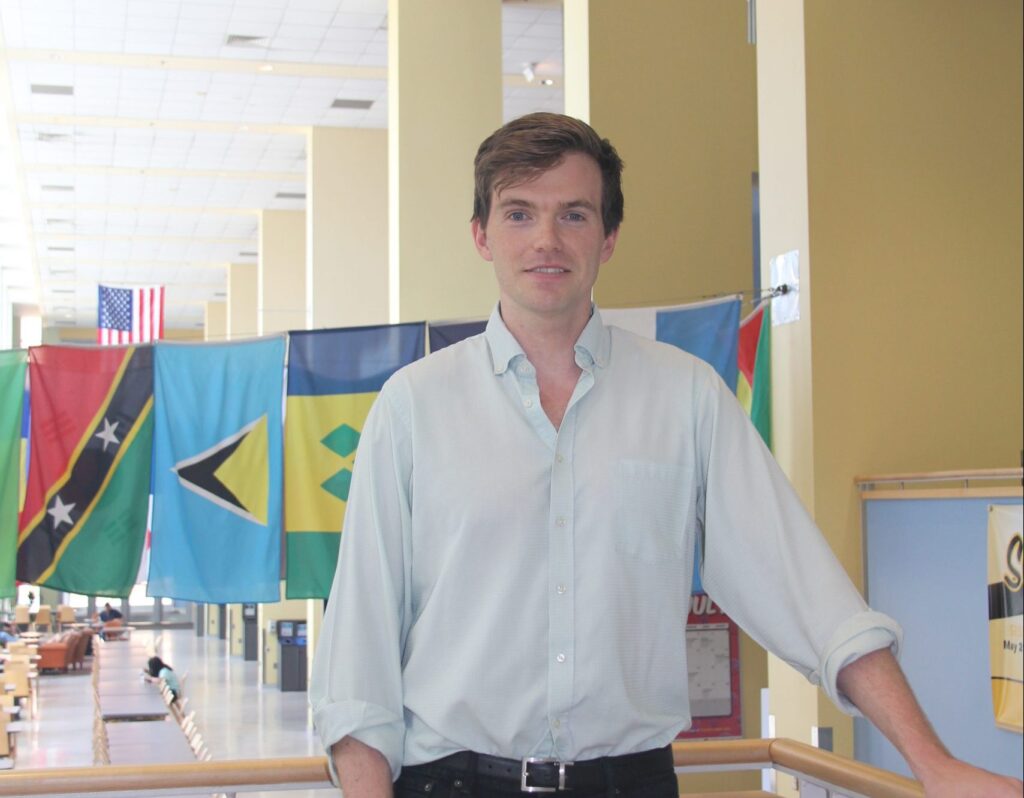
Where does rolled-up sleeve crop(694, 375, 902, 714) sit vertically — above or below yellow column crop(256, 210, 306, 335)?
below

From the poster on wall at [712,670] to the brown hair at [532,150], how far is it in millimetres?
5864

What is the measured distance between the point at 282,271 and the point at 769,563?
20517 mm

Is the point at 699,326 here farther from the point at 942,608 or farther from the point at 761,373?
the point at 942,608

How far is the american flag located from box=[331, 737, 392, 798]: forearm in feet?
68.2

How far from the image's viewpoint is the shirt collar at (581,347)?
1.89 meters

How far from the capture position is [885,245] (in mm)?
6012

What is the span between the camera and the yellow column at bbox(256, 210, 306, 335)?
69.7 ft

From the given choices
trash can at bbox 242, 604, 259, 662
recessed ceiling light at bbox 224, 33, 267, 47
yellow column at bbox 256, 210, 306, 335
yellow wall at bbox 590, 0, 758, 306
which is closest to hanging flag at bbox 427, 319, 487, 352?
yellow wall at bbox 590, 0, 758, 306

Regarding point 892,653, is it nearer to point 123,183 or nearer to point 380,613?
point 380,613

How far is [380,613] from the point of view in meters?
1.79

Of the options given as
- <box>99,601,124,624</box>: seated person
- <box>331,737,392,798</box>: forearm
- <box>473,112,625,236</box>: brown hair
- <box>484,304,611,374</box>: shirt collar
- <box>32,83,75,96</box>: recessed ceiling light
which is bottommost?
<box>99,601,124,624</box>: seated person

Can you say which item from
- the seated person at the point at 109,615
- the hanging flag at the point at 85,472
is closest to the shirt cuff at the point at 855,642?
the hanging flag at the point at 85,472

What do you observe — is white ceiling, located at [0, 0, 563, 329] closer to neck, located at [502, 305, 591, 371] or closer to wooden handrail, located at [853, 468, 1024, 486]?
wooden handrail, located at [853, 468, 1024, 486]

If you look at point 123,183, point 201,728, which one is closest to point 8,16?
point 123,183
